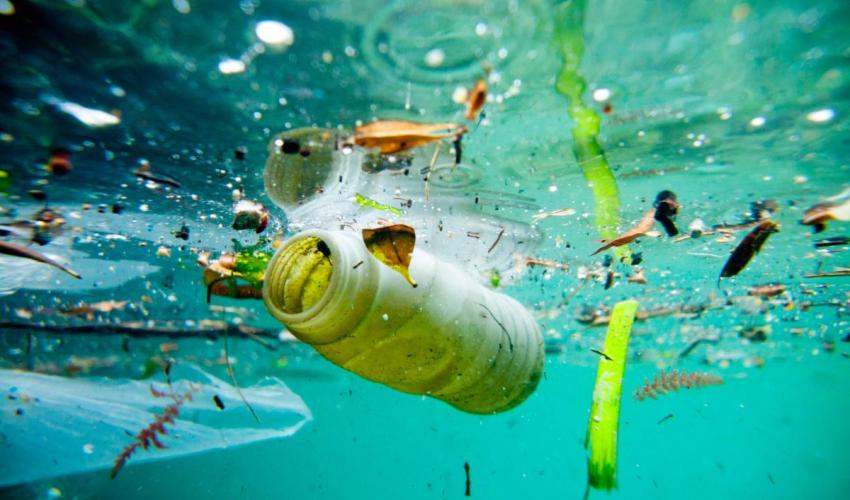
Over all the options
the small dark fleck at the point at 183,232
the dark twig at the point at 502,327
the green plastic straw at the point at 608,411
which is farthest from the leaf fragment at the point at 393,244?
the small dark fleck at the point at 183,232

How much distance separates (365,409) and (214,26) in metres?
51.1

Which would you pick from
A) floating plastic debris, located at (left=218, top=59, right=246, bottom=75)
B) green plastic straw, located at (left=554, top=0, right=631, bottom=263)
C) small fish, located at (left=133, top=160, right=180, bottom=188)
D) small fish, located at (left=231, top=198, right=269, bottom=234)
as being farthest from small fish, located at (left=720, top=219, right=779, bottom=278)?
small fish, located at (left=133, top=160, right=180, bottom=188)

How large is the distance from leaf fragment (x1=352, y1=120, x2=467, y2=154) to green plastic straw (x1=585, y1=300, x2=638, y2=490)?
3.21 metres

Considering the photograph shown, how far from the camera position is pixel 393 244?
11.4 ft

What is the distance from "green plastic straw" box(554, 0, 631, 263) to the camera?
394 cm

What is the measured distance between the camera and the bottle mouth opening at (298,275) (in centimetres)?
385

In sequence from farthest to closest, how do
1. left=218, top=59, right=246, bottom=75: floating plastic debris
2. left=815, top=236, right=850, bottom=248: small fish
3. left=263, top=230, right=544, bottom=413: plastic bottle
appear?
left=815, top=236, right=850, bottom=248: small fish < left=218, top=59, right=246, bottom=75: floating plastic debris < left=263, top=230, right=544, bottom=413: plastic bottle

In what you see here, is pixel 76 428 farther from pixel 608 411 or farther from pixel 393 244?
pixel 608 411

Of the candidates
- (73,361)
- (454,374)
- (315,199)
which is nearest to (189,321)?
(73,361)

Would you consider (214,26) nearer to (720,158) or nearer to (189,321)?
(720,158)

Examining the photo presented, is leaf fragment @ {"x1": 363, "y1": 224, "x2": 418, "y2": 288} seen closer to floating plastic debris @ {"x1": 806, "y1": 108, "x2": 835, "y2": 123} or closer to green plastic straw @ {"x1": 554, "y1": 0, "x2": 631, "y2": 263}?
green plastic straw @ {"x1": 554, "y1": 0, "x2": 631, "y2": 263}

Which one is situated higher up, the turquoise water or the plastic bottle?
the turquoise water

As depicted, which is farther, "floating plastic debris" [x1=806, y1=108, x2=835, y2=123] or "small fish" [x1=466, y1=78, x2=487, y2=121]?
"floating plastic debris" [x1=806, y1=108, x2=835, y2=123]

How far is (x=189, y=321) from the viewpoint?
15961 mm
